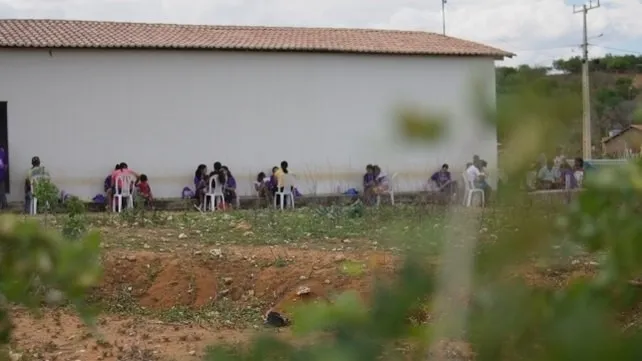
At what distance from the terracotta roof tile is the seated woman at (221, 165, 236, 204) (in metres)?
2.20

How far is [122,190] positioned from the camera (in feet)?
47.3

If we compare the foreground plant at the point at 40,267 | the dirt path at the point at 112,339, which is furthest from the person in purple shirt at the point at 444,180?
the dirt path at the point at 112,339

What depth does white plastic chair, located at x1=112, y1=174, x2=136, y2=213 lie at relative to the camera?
562 inches

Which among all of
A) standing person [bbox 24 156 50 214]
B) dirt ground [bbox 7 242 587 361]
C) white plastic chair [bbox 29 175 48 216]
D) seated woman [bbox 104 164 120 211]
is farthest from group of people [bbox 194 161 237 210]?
dirt ground [bbox 7 242 587 361]

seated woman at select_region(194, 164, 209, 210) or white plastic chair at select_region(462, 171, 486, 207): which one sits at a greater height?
seated woman at select_region(194, 164, 209, 210)

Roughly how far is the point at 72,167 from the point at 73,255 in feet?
46.2

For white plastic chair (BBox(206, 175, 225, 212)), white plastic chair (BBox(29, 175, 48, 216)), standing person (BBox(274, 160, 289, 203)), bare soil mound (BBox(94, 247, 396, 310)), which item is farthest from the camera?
standing person (BBox(274, 160, 289, 203))

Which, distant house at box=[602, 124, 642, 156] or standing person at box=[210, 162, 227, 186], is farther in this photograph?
standing person at box=[210, 162, 227, 186]

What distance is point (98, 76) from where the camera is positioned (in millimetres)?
15070

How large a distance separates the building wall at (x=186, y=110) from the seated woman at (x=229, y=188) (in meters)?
0.76

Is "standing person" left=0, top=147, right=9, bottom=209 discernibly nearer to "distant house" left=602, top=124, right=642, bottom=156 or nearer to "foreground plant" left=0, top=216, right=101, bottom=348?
"foreground plant" left=0, top=216, right=101, bottom=348

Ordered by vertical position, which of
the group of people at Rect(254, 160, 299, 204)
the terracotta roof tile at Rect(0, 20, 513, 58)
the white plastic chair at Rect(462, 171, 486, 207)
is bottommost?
the white plastic chair at Rect(462, 171, 486, 207)

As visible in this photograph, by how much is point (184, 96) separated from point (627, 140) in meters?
14.5

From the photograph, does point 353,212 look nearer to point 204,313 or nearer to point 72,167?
point 204,313
